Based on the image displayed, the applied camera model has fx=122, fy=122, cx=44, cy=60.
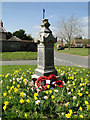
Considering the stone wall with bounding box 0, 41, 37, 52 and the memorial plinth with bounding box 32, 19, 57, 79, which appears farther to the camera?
the stone wall with bounding box 0, 41, 37, 52

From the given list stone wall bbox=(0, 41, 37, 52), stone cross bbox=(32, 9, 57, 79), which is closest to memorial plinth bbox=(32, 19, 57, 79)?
stone cross bbox=(32, 9, 57, 79)

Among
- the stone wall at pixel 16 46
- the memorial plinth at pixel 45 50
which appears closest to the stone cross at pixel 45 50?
the memorial plinth at pixel 45 50

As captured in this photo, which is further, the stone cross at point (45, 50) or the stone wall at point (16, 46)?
the stone wall at point (16, 46)

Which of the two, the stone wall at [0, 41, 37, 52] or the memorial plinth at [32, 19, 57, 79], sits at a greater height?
the stone wall at [0, 41, 37, 52]

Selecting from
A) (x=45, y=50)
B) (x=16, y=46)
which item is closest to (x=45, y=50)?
(x=45, y=50)

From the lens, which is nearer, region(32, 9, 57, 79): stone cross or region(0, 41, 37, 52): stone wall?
region(32, 9, 57, 79): stone cross

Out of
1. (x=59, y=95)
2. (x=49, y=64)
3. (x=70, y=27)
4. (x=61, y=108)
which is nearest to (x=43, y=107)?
(x=61, y=108)

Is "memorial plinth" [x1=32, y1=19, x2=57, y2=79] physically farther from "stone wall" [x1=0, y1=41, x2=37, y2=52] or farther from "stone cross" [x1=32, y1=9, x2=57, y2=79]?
"stone wall" [x1=0, y1=41, x2=37, y2=52]

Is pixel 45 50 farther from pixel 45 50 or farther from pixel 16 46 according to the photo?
pixel 16 46

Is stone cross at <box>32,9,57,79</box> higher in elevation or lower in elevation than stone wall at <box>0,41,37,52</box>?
lower

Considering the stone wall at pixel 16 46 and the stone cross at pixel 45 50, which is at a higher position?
the stone wall at pixel 16 46

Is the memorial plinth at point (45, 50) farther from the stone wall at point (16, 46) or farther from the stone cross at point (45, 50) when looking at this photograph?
the stone wall at point (16, 46)

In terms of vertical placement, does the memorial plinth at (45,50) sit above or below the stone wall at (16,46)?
below

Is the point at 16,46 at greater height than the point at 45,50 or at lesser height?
greater
